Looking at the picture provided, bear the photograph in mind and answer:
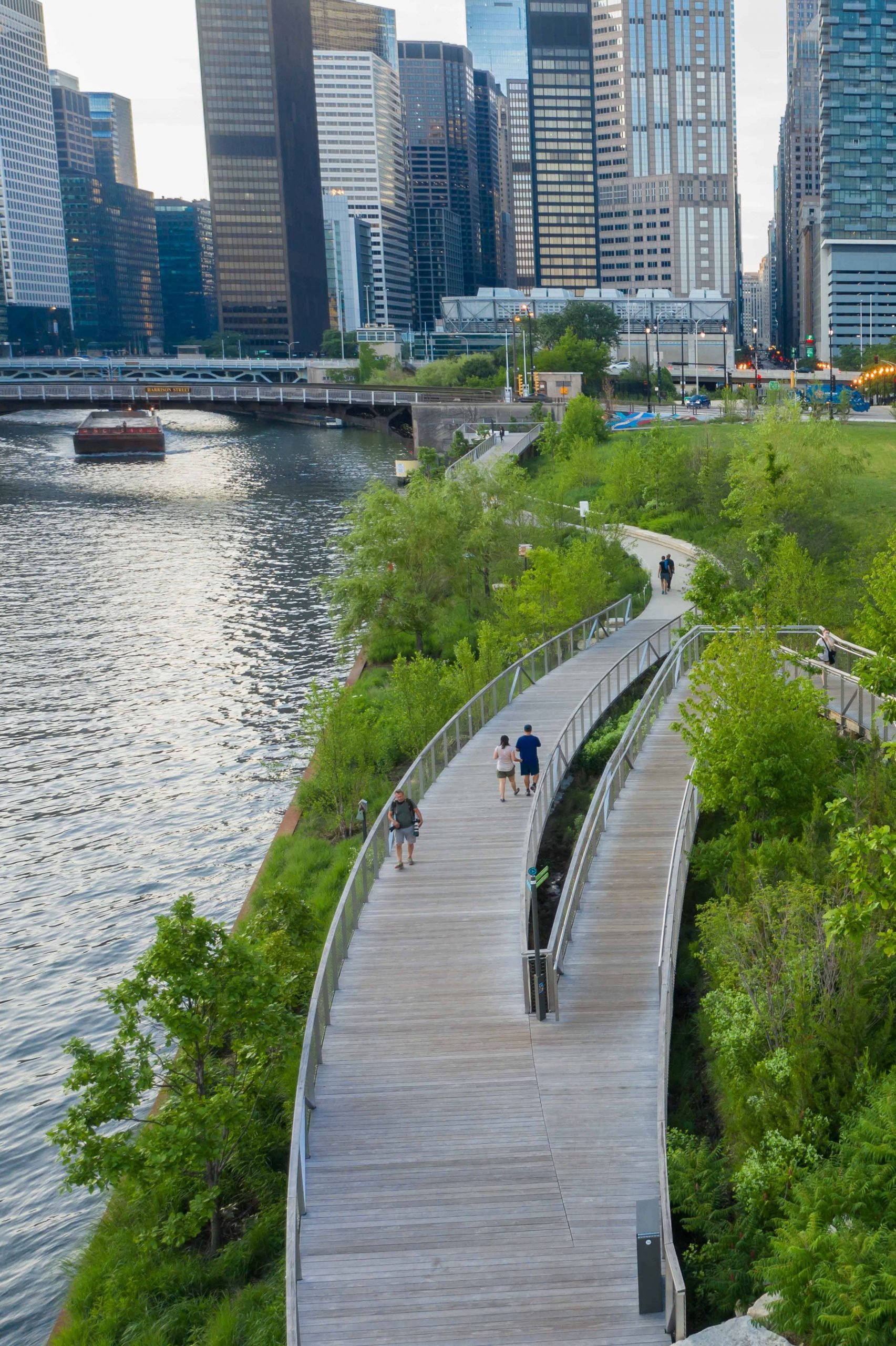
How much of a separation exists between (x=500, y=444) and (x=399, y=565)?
41.4 metres

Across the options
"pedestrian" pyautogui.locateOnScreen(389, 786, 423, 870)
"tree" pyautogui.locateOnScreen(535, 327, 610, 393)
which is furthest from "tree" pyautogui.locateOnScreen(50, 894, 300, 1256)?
"tree" pyautogui.locateOnScreen(535, 327, 610, 393)

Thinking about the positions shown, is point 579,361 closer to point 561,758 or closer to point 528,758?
point 561,758

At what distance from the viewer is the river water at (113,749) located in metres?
19.1

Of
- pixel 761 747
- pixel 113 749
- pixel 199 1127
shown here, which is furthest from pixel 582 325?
pixel 199 1127

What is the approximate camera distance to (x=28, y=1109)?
1880cm

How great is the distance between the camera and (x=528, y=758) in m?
22.0

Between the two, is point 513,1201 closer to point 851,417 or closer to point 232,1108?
point 232,1108

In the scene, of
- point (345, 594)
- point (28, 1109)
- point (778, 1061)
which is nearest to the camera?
point (778, 1061)

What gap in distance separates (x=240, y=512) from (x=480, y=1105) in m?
71.3

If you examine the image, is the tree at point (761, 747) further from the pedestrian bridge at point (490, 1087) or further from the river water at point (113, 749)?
the river water at point (113, 749)

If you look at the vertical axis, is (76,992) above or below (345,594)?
below

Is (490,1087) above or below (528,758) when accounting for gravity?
below

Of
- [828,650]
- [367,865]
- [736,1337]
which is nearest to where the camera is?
[736,1337]

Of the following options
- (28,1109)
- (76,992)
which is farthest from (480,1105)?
(76,992)
